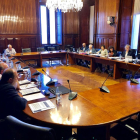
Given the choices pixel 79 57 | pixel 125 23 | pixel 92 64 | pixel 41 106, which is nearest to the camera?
pixel 41 106

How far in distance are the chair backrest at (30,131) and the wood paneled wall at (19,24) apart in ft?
26.2

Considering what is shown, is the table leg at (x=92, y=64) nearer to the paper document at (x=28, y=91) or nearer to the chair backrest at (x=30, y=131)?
the paper document at (x=28, y=91)

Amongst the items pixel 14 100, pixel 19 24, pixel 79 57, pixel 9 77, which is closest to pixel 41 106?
pixel 14 100

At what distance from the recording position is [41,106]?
180 centimetres

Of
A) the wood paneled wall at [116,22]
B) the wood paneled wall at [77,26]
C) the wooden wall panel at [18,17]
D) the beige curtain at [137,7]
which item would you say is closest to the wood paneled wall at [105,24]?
the wood paneled wall at [116,22]

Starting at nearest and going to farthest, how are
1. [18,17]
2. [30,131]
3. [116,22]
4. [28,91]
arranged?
[30,131] → [28,91] → [116,22] → [18,17]

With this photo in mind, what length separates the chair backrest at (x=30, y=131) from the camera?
1.08m

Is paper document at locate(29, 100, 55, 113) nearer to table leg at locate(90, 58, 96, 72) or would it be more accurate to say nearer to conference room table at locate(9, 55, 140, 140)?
conference room table at locate(9, 55, 140, 140)

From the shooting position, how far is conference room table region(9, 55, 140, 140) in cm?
148

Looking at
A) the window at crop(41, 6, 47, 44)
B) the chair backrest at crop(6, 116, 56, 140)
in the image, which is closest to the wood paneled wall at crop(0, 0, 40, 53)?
the window at crop(41, 6, 47, 44)

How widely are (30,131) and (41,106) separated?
703mm

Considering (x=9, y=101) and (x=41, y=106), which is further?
(x=41, y=106)

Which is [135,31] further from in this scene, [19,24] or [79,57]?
[19,24]

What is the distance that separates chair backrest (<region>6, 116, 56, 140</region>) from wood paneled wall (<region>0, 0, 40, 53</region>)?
7.98 meters
